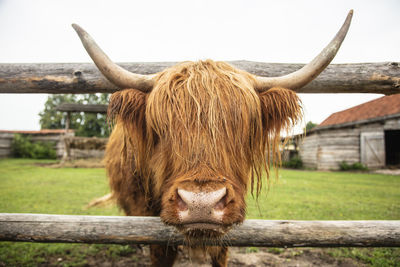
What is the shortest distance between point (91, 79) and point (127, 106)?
74 centimetres

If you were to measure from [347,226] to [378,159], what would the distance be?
15.8m

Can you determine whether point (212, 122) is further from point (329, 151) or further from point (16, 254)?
point (329, 151)

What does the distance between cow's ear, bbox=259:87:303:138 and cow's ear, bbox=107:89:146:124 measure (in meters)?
0.94

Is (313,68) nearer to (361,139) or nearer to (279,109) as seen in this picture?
(279,109)

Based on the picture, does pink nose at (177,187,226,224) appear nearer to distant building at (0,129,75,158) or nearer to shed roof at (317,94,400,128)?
shed roof at (317,94,400,128)

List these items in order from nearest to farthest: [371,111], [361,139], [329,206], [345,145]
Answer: [329,206], [371,111], [361,139], [345,145]

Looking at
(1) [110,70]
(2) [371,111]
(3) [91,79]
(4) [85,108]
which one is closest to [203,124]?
(1) [110,70]

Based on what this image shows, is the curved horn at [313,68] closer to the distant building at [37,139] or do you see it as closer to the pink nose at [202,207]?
the pink nose at [202,207]

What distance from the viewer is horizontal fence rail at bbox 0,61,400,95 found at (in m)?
2.05

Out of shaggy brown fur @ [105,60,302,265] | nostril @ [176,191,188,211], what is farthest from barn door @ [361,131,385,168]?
nostril @ [176,191,188,211]

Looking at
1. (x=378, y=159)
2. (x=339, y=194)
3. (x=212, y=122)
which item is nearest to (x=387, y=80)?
(x=212, y=122)

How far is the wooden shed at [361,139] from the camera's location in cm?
1309

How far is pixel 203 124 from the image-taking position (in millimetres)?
1475

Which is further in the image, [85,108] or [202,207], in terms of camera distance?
[85,108]
